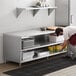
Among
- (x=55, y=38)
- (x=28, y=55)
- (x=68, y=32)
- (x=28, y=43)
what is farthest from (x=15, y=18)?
(x=68, y=32)

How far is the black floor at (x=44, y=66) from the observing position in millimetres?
4461

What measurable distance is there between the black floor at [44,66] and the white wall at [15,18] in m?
0.80

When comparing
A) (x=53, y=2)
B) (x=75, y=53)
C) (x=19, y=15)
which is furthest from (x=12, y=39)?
(x=53, y=2)

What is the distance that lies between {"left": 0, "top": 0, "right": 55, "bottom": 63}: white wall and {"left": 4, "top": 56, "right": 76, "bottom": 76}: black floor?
0.80 meters

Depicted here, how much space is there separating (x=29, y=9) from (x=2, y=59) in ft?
4.63

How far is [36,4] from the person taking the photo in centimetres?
588

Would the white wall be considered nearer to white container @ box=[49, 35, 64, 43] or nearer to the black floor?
white container @ box=[49, 35, 64, 43]

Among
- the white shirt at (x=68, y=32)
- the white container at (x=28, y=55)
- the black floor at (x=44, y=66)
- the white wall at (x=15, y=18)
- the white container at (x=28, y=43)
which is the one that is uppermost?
the white wall at (x=15, y=18)

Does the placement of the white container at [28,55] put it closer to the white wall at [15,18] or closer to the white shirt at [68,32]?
the white wall at [15,18]

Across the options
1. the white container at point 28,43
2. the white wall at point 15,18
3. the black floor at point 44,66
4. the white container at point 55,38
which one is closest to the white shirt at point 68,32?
the white container at point 55,38

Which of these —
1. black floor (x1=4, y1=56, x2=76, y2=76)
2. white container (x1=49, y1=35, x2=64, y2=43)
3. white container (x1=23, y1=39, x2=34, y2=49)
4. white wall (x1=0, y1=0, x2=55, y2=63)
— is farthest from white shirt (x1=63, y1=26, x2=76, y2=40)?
white wall (x1=0, y1=0, x2=55, y2=63)

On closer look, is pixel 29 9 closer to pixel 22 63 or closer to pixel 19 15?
pixel 19 15

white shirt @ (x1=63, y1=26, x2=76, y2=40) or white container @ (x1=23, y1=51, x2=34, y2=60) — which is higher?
white shirt @ (x1=63, y1=26, x2=76, y2=40)

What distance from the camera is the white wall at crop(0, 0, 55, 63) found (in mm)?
5156
